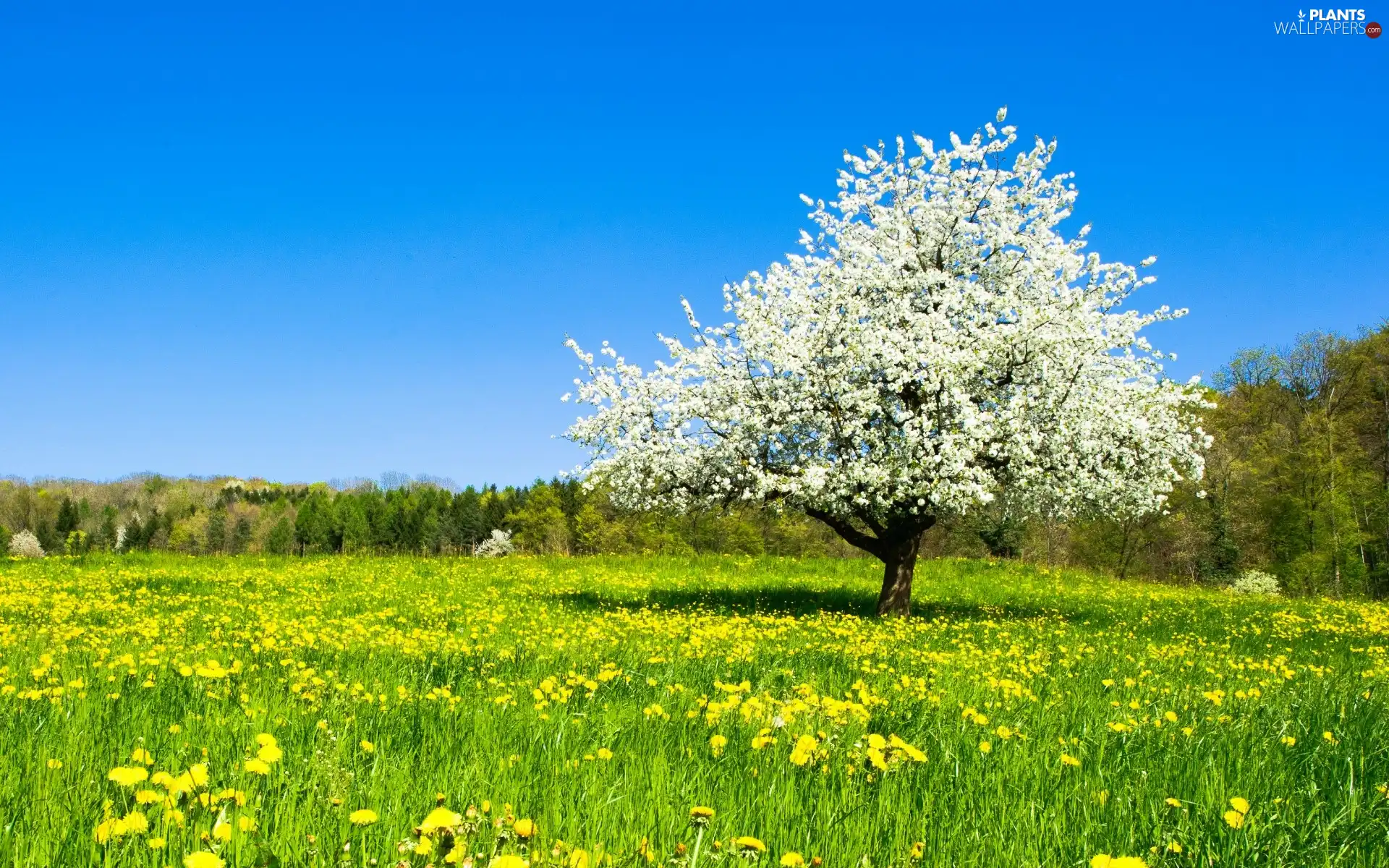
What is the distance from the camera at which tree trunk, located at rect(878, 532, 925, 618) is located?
17922mm

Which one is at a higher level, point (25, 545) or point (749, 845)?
point (749, 845)

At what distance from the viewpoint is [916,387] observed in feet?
54.5

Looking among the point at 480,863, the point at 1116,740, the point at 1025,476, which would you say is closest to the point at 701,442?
the point at 1025,476

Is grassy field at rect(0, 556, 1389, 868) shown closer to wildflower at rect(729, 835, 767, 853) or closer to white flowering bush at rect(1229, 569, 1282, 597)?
wildflower at rect(729, 835, 767, 853)

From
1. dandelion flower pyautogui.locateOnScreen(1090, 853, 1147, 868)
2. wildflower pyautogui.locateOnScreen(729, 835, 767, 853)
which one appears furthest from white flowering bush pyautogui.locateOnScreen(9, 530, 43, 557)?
dandelion flower pyautogui.locateOnScreen(1090, 853, 1147, 868)

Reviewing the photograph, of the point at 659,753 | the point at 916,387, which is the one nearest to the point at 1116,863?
the point at 659,753

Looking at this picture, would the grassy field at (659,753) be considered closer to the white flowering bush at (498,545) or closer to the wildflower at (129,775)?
the wildflower at (129,775)

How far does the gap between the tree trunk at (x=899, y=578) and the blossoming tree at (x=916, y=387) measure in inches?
1.7

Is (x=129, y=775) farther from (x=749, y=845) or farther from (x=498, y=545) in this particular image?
(x=498, y=545)

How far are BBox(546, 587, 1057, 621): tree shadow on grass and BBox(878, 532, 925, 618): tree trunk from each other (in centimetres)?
40

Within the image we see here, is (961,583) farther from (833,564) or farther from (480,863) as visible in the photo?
(480,863)

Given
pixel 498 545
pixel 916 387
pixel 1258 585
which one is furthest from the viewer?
pixel 498 545

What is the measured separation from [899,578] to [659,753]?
568 inches

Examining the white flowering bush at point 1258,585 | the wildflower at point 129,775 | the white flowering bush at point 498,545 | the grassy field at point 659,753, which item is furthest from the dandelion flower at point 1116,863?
the white flowering bush at point 498,545
